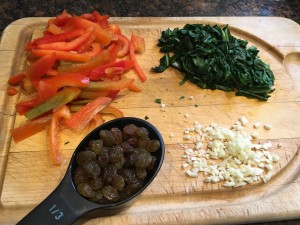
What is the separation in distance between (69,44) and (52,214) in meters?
A: 1.08

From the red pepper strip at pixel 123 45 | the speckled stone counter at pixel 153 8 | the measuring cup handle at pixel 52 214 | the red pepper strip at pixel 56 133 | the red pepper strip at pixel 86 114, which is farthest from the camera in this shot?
the speckled stone counter at pixel 153 8

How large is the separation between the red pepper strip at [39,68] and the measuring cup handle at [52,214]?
2.61 ft

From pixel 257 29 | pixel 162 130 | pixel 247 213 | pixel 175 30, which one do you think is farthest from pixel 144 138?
pixel 257 29

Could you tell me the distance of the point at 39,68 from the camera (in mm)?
2008

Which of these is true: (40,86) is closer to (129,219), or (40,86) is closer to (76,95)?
(76,95)

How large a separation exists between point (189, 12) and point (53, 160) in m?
1.81

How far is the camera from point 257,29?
2666mm

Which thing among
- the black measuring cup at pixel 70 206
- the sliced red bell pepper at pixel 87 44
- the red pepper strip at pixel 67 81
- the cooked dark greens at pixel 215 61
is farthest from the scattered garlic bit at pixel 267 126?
the sliced red bell pepper at pixel 87 44

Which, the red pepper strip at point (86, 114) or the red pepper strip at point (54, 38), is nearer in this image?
the red pepper strip at point (86, 114)

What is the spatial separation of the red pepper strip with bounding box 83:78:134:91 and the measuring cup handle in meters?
0.73

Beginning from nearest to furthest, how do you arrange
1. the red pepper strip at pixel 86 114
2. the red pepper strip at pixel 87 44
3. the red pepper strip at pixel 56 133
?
the red pepper strip at pixel 56 133, the red pepper strip at pixel 86 114, the red pepper strip at pixel 87 44

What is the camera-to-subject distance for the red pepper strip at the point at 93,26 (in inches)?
87.9

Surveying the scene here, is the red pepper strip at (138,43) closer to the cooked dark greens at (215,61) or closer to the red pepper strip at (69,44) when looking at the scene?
the cooked dark greens at (215,61)

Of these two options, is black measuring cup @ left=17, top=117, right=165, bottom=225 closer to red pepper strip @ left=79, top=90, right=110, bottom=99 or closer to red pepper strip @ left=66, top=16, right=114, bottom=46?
red pepper strip @ left=79, top=90, right=110, bottom=99
